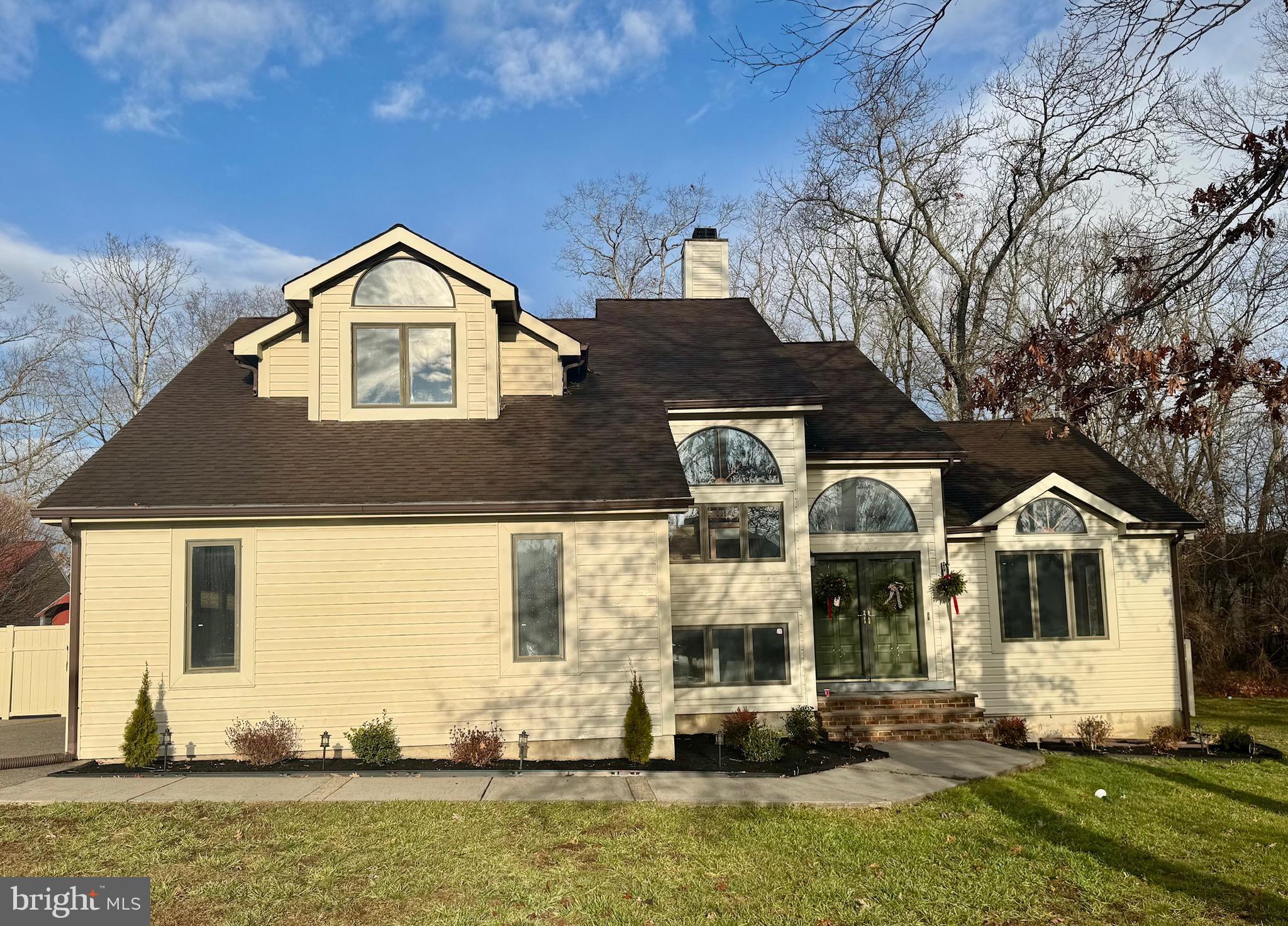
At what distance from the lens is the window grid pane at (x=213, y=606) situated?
11.7m

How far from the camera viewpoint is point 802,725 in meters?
13.8

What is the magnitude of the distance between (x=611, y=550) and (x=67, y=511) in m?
6.71

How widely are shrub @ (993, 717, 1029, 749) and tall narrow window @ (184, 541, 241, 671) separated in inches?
432

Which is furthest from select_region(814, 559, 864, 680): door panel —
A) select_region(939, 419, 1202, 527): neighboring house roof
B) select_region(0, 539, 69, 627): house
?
select_region(0, 539, 69, 627): house

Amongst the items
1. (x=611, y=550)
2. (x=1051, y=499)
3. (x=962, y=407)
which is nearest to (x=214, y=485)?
(x=611, y=550)

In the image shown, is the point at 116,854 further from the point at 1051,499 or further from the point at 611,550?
the point at 1051,499

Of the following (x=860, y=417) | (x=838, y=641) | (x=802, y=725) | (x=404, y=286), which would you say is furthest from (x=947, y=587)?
(x=404, y=286)

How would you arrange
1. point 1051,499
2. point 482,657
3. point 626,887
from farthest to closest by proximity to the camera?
point 1051,499, point 482,657, point 626,887

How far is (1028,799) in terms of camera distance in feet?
33.4

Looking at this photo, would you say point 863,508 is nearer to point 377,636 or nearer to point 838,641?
point 838,641

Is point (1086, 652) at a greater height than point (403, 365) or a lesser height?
lesser

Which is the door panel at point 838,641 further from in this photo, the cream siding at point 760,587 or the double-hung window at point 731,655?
the double-hung window at point 731,655

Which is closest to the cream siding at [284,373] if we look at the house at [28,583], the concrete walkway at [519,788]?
the concrete walkway at [519,788]

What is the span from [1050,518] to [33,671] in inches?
703
